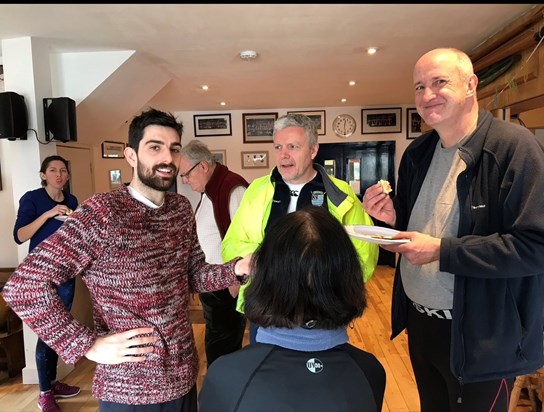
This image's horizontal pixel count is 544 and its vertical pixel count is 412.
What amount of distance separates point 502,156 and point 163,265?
1070mm

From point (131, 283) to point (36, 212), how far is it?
194 cm

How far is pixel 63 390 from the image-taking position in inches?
101

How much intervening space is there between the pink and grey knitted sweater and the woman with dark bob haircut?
35cm

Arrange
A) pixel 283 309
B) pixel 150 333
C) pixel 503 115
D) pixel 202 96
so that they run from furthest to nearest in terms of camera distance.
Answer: pixel 202 96, pixel 503 115, pixel 150 333, pixel 283 309

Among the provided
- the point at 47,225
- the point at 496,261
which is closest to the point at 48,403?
the point at 47,225

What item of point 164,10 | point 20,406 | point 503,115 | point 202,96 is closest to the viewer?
point 164,10

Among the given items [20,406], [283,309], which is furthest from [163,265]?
[20,406]

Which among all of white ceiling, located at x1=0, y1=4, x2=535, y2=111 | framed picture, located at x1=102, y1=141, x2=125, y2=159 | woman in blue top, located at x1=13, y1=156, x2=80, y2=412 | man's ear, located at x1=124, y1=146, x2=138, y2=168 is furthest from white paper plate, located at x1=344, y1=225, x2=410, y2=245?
framed picture, located at x1=102, y1=141, x2=125, y2=159

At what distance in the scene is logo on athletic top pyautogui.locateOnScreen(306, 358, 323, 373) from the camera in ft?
2.48

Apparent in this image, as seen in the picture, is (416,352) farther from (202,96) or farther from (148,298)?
(202,96)

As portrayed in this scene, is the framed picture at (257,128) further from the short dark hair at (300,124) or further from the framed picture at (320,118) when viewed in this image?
the short dark hair at (300,124)

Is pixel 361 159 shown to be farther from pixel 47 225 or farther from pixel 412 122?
pixel 47 225

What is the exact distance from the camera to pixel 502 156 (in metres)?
1.09

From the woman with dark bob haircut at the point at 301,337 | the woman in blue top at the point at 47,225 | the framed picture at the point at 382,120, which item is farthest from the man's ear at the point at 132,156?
the framed picture at the point at 382,120
